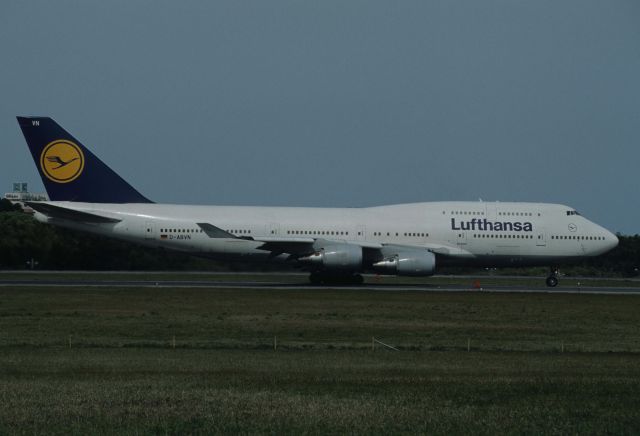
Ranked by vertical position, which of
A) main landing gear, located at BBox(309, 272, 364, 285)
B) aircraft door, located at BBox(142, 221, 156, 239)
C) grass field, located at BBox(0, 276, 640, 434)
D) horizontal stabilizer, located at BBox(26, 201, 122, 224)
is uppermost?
horizontal stabilizer, located at BBox(26, 201, 122, 224)

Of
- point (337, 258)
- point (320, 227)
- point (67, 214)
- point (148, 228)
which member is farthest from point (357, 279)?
point (67, 214)

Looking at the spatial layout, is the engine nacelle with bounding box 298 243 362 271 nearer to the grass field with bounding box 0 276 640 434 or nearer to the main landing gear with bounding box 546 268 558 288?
the grass field with bounding box 0 276 640 434

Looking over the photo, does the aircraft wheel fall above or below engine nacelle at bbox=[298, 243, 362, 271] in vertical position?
below

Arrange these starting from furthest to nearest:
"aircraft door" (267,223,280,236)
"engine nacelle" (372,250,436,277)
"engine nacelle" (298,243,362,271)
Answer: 1. "aircraft door" (267,223,280,236)
2. "engine nacelle" (372,250,436,277)
3. "engine nacelle" (298,243,362,271)

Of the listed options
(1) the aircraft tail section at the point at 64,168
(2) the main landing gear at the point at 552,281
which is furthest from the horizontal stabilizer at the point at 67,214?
(2) the main landing gear at the point at 552,281

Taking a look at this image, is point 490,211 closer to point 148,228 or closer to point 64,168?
point 148,228

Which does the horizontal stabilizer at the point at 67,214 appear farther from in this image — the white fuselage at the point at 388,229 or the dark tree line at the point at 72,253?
the dark tree line at the point at 72,253

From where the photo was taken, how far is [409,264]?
5266cm

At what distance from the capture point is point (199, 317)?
33.7 m

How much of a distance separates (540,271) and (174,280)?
38.8 meters

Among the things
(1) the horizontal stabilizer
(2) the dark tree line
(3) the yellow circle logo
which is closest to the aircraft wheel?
(1) the horizontal stabilizer

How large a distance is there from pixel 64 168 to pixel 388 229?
1796 centimetres

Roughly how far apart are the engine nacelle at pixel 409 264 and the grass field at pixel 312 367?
11262 millimetres

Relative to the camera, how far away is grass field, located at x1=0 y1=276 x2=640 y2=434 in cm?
1357
